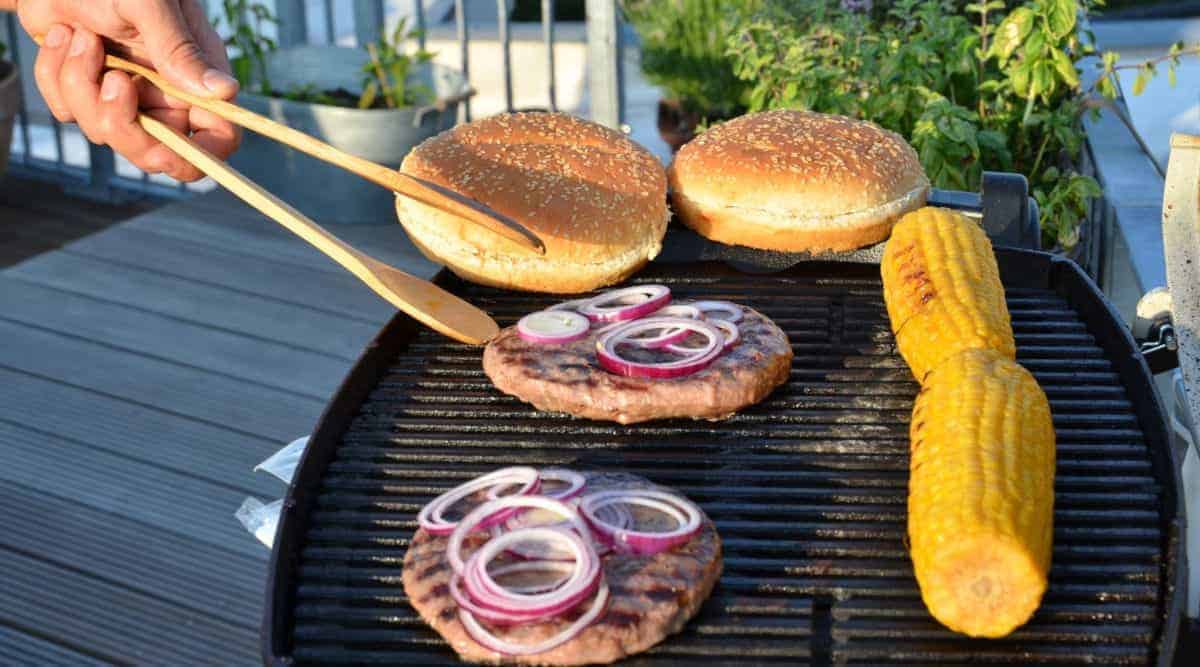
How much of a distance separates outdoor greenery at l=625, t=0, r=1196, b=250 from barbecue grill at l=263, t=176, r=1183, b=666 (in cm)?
111

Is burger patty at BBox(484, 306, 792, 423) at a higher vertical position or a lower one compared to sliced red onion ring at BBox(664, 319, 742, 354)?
lower

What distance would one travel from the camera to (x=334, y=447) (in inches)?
85.0

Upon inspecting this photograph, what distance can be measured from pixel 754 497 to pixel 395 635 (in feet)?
2.03

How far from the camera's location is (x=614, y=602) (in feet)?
5.56

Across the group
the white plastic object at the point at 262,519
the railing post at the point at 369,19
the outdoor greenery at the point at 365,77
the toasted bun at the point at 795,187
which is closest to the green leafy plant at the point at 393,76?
the outdoor greenery at the point at 365,77

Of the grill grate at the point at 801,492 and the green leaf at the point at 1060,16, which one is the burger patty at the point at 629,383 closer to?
the grill grate at the point at 801,492

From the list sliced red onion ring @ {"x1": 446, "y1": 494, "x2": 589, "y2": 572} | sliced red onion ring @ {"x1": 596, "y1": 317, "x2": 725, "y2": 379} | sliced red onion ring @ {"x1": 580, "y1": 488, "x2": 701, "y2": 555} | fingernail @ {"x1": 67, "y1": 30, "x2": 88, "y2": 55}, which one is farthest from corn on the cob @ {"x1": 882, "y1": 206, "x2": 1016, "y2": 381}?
fingernail @ {"x1": 67, "y1": 30, "x2": 88, "y2": 55}

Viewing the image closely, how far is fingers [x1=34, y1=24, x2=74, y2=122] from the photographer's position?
109 inches

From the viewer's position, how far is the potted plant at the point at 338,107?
5.19 meters

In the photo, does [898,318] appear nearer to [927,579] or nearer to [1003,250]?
[1003,250]

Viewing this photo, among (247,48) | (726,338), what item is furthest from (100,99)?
(247,48)

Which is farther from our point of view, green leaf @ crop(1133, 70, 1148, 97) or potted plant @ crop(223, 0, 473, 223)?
potted plant @ crop(223, 0, 473, 223)

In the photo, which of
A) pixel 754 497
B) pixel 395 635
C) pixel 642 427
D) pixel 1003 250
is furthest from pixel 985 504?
pixel 1003 250

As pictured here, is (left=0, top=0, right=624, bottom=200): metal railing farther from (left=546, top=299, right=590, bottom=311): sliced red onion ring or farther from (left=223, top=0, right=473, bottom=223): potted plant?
(left=546, top=299, right=590, bottom=311): sliced red onion ring
